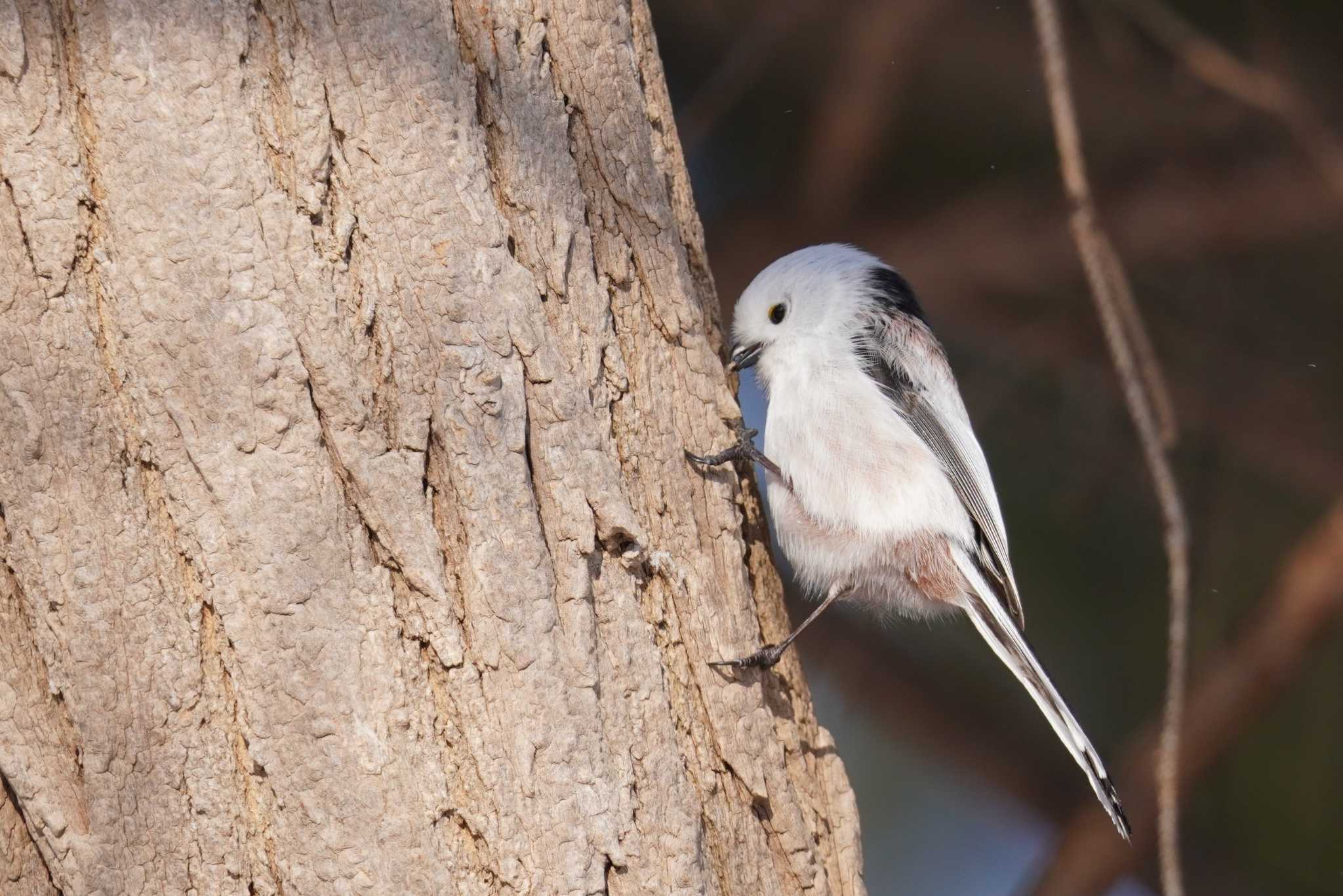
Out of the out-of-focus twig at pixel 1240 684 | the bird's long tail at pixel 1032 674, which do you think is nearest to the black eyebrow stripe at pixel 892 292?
the bird's long tail at pixel 1032 674

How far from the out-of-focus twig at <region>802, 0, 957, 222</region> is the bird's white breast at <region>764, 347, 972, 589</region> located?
128 centimetres

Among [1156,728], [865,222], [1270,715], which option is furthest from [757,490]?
[1270,715]

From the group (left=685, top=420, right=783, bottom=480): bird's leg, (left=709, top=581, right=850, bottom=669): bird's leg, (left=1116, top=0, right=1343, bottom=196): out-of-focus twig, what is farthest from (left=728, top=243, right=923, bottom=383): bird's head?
(left=1116, top=0, right=1343, bottom=196): out-of-focus twig

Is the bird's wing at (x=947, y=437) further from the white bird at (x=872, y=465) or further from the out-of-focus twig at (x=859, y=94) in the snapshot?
the out-of-focus twig at (x=859, y=94)

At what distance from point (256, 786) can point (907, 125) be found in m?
2.31

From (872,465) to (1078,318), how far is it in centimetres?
141

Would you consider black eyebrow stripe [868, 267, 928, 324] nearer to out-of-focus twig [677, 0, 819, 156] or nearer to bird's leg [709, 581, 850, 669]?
bird's leg [709, 581, 850, 669]

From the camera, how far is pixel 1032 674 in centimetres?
151

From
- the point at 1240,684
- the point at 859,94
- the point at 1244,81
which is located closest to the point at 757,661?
the point at 1240,684

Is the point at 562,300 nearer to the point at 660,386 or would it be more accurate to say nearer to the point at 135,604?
the point at 660,386

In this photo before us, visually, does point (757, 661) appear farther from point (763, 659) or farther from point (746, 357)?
point (746, 357)

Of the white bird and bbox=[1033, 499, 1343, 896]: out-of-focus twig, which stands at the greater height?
the white bird

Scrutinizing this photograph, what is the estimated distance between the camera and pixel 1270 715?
8.37 feet

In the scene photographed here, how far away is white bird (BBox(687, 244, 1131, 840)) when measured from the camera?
5.21ft
